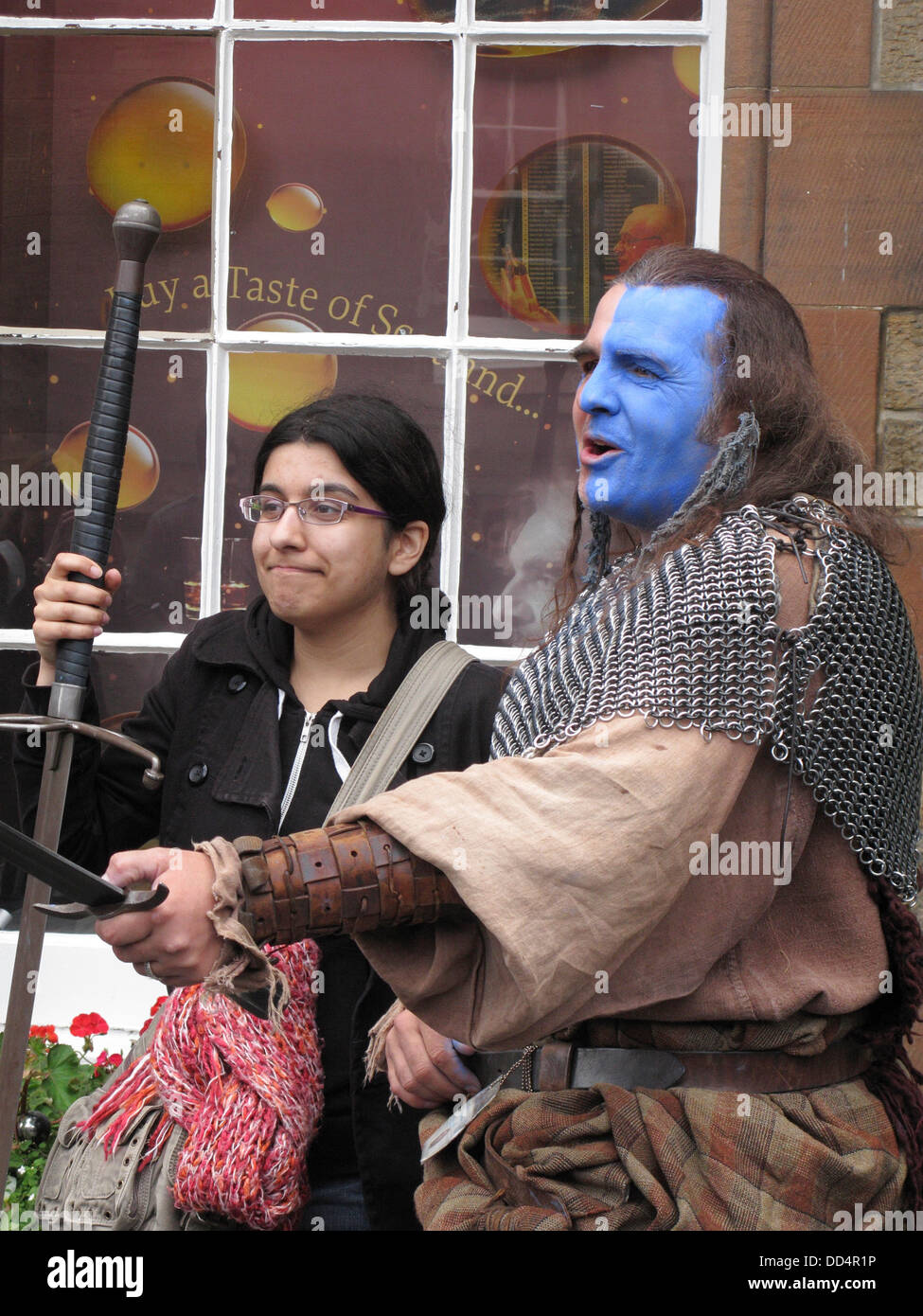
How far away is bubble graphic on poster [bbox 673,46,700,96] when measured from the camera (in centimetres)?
330

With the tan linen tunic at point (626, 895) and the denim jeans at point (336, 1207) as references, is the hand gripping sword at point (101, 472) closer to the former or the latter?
the denim jeans at point (336, 1207)

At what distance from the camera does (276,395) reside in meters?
3.52

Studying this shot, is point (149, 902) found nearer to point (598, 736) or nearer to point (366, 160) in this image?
point (598, 736)

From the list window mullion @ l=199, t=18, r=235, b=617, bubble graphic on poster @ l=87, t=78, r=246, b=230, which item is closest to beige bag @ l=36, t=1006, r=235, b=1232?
window mullion @ l=199, t=18, r=235, b=617

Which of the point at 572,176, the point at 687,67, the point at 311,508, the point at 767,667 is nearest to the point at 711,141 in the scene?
the point at 687,67

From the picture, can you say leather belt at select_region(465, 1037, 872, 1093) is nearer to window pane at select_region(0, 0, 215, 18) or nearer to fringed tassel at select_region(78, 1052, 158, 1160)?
fringed tassel at select_region(78, 1052, 158, 1160)

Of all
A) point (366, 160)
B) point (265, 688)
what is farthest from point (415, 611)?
point (366, 160)

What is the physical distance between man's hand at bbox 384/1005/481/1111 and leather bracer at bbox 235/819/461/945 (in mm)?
554

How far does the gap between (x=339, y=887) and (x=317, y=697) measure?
3.43 ft

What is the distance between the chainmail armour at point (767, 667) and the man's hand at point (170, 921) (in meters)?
0.42

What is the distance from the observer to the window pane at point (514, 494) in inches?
136

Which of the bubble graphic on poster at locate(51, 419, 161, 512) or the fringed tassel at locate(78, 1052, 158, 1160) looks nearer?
the fringed tassel at locate(78, 1052, 158, 1160)

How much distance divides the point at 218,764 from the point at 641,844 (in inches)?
46.7
